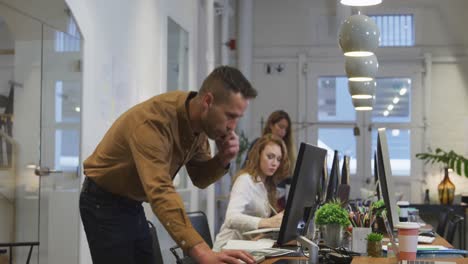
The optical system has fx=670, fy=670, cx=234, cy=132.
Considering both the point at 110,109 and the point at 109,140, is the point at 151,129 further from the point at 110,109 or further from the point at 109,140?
the point at 110,109

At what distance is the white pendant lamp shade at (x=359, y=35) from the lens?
3768 mm

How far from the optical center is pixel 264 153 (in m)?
3.83

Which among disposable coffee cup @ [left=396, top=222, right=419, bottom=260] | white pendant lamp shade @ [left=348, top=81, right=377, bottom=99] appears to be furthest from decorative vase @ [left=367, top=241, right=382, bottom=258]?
white pendant lamp shade @ [left=348, top=81, right=377, bottom=99]

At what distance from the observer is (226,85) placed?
2.06 m

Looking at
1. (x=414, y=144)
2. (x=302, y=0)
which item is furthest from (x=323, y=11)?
(x=414, y=144)

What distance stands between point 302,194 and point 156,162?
0.94 m

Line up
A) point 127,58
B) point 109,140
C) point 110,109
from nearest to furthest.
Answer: point 109,140 < point 110,109 < point 127,58

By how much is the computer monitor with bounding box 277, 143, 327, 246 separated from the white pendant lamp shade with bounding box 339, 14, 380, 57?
3.25 ft

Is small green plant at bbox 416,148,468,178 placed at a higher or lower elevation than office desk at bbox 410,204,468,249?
higher

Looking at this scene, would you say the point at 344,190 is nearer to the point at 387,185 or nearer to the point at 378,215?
the point at 378,215

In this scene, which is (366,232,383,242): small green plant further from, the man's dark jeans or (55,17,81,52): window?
(55,17,81,52): window

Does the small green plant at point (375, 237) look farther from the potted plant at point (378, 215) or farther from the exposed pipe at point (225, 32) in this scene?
the exposed pipe at point (225, 32)

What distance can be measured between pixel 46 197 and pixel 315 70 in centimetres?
583

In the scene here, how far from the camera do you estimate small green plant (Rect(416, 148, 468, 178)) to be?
784 cm
